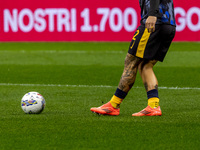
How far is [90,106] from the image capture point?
7.91m

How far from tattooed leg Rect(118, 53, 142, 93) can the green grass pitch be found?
37 cm

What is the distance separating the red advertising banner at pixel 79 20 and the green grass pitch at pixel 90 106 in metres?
4.98

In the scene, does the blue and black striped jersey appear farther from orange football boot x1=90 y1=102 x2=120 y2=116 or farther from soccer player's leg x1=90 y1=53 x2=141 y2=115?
orange football boot x1=90 y1=102 x2=120 y2=116

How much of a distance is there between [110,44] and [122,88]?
1556cm

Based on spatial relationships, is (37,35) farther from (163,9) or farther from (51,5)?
(163,9)

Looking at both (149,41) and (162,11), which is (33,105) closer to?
(149,41)

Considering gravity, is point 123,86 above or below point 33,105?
above

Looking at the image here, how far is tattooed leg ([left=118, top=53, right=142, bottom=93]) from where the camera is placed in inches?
275

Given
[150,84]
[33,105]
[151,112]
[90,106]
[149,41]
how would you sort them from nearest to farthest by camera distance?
[149,41] → [151,112] → [150,84] → [33,105] → [90,106]

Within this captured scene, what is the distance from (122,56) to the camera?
58.0 ft

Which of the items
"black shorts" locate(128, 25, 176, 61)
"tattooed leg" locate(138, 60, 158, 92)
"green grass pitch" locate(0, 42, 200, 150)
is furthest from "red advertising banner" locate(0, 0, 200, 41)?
"black shorts" locate(128, 25, 176, 61)

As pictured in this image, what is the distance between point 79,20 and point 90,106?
50.6 ft

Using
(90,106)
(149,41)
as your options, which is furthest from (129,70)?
(90,106)

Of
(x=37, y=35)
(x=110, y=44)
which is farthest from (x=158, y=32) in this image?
(x=37, y=35)
